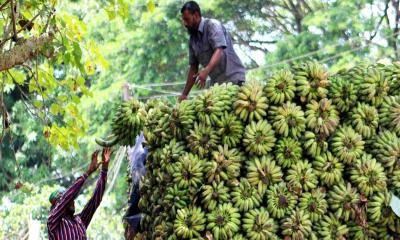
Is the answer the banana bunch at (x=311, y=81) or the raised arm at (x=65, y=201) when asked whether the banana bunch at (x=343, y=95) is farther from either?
the raised arm at (x=65, y=201)

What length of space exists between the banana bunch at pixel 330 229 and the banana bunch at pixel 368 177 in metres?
0.22

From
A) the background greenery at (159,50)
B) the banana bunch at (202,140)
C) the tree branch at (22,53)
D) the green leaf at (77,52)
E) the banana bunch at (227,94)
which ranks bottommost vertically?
the background greenery at (159,50)

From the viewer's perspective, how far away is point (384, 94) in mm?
5184

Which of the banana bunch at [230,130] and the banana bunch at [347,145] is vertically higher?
the banana bunch at [230,130]

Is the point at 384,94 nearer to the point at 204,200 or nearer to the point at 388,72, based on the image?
the point at 388,72

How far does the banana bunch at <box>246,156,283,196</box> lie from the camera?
4898mm

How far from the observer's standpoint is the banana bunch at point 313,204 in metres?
4.89

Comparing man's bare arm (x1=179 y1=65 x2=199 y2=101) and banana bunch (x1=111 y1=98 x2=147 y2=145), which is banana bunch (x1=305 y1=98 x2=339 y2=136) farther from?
man's bare arm (x1=179 y1=65 x2=199 y2=101)

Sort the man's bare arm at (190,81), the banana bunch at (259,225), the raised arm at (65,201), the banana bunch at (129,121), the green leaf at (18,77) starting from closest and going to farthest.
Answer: the banana bunch at (259,225)
the banana bunch at (129,121)
the raised arm at (65,201)
the man's bare arm at (190,81)
the green leaf at (18,77)

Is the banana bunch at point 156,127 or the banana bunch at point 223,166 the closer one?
the banana bunch at point 223,166

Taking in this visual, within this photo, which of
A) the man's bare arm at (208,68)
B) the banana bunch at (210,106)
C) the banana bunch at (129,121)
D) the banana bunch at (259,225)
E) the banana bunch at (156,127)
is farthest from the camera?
the man's bare arm at (208,68)

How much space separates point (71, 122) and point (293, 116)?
3.34m

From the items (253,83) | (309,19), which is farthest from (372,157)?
(309,19)

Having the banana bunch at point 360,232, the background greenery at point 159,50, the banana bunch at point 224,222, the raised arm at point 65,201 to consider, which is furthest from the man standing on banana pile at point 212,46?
the background greenery at point 159,50
